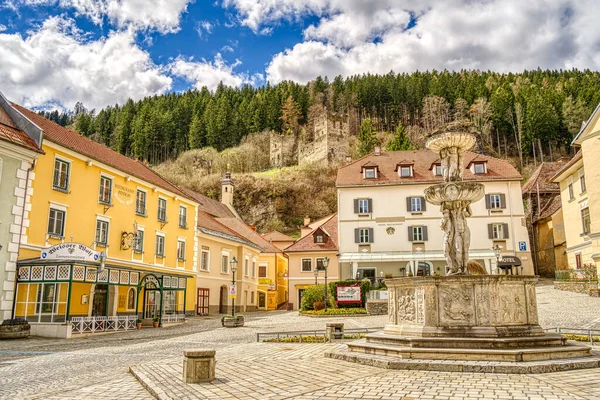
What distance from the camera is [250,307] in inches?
1772

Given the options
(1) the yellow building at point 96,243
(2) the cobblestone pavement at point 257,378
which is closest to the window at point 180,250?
(1) the yellow building at point 96,243

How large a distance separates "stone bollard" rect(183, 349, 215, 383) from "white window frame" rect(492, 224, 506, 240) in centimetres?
3530

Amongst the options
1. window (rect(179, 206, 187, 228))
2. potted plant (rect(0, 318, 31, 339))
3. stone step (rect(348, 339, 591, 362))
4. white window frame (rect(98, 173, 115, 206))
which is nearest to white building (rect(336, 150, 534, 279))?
window (rect(179, 206, 187, 228))

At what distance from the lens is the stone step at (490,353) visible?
32.2ft

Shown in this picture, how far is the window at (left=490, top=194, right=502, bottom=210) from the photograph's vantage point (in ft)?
132

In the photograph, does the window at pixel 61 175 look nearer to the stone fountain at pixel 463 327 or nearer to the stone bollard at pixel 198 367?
the stone bollard at pixel 198 367

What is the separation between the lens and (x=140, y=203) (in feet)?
102

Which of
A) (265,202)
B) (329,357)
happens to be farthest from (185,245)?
(265,202)

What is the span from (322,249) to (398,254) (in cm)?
799

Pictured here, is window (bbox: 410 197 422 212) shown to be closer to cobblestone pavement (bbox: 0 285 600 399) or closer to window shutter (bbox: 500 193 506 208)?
window shutter (bbox: 500 193 506 208)

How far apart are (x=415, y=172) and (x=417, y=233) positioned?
223 inches

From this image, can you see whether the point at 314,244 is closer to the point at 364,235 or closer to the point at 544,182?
the point at 364,235

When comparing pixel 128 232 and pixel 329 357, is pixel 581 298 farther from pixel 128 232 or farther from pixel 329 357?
pixel 128 232

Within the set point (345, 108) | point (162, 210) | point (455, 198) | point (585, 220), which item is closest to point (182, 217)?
point (162, 210)
